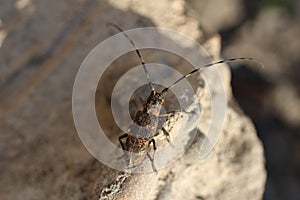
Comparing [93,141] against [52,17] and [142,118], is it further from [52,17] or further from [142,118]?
[52,17]

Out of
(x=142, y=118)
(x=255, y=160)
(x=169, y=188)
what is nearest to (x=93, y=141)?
(x=142, y=118)

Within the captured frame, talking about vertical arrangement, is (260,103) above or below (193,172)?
below

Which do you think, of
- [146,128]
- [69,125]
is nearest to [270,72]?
[146,128]

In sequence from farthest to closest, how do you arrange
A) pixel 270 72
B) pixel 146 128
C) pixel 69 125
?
pixel 270 72 < pixel 69 125 < pixel 146 128

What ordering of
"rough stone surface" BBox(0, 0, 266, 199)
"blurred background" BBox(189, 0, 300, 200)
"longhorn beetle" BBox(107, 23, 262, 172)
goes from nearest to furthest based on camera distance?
"longhorn beetle" BBox(107, 23, 262, 172), "rough stone surface" BBox(0, 0, 266, 199), "blurred background" BBox(189, 0, 300, 200)

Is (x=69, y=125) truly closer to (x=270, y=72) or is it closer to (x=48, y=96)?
(x=48, y=96)

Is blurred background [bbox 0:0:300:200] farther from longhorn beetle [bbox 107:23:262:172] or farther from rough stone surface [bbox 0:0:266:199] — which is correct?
longhorn beetle [bbox 107:23:262:172]

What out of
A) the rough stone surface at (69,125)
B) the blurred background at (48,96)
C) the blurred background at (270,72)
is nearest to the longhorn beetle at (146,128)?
the rough stone surface at (69,125)

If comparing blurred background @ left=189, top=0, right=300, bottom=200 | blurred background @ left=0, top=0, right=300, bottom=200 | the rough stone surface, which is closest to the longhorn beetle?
the rough stone surface
